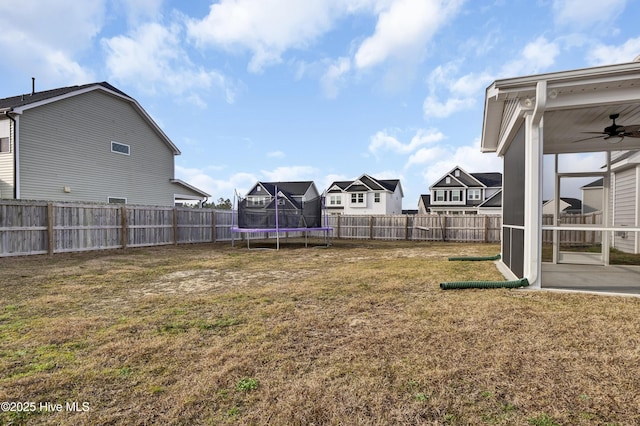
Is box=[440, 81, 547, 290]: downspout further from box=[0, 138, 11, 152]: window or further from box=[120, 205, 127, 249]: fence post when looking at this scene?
box=[0, 138, 11, 152]: window

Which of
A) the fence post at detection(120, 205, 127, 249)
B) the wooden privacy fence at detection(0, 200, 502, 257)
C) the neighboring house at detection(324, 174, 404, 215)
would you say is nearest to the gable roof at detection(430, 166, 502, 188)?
the neighboring house at detection(324, 174, 404, 215)

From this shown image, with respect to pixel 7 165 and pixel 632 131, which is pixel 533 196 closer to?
pixel 632 131

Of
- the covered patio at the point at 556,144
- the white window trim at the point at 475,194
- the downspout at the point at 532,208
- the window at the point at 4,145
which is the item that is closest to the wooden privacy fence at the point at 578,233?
the covered patio at the point at 556,144

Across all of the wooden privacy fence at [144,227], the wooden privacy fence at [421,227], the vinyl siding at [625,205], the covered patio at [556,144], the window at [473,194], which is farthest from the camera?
the window at [473,194]

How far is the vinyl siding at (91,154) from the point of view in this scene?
12.4 metres

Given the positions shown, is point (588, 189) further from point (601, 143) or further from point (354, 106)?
point (354, 106)

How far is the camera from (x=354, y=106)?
46.4ft

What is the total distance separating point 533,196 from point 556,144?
3.83 m

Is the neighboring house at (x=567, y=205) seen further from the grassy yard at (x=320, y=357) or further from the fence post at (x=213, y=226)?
the fence post at (x=213, y=226)

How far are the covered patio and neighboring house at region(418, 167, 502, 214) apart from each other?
24.7 metres

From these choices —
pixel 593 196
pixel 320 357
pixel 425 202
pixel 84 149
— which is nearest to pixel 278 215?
pixel 84 149

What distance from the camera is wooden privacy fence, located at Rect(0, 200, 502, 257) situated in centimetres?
911

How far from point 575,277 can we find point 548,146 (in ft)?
10.3

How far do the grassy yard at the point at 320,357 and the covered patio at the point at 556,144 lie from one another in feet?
3.74
